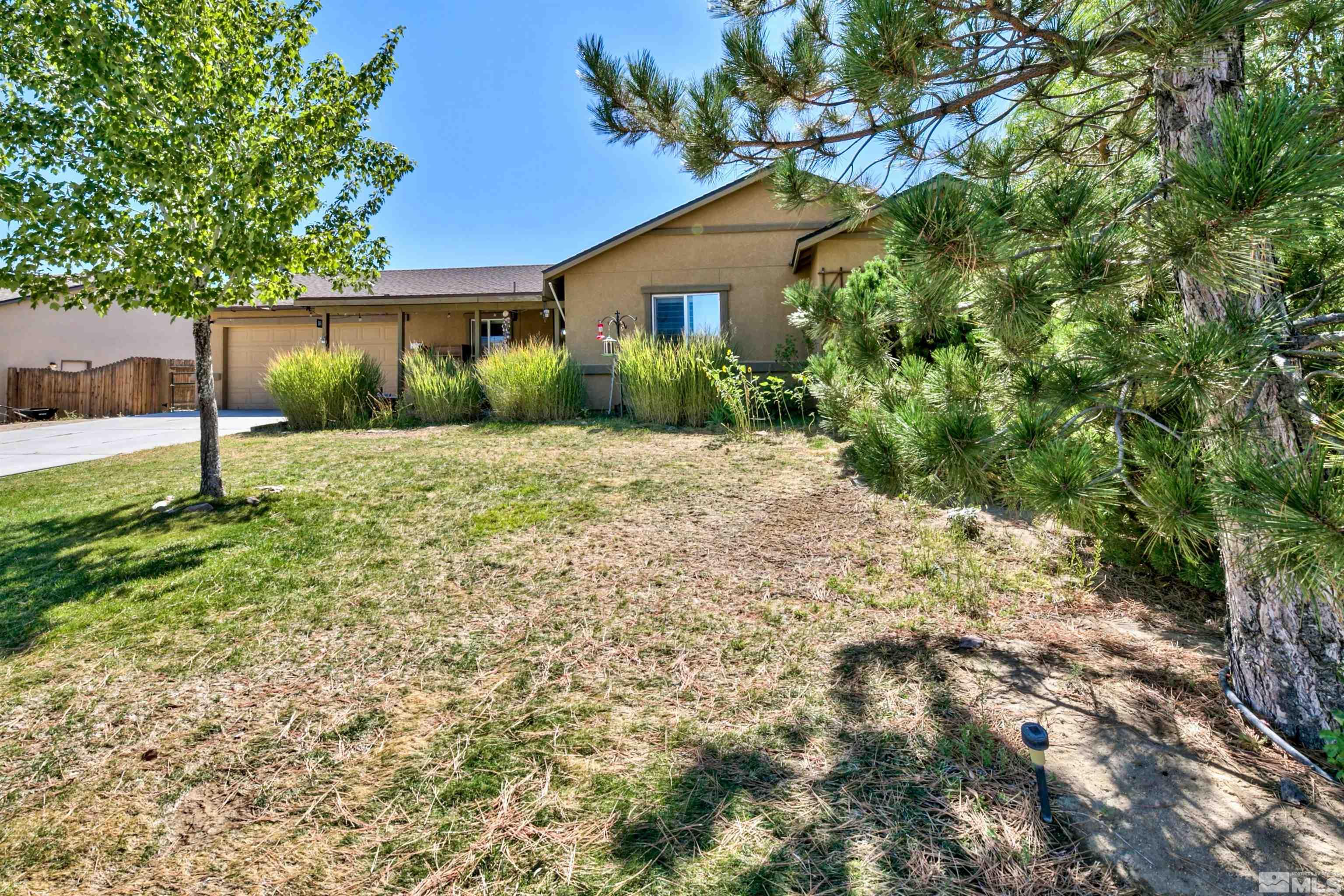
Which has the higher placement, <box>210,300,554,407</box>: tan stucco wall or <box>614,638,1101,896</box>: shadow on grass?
<box>210,300,554,407</box>: tan stucco wall

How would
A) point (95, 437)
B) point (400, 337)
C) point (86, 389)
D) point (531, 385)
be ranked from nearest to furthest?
point (531, 385), point (95, 437), point (86, 389), point (400, 337)

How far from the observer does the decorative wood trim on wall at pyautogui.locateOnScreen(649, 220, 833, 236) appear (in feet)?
34.2

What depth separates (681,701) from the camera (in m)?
2.16

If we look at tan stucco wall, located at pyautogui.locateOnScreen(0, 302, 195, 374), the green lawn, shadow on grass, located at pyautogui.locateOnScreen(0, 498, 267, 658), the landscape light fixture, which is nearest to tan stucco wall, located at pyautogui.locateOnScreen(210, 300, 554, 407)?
tan stucco wall, located at pyautogui.locateOnScreen(0, 302, 195, 374)

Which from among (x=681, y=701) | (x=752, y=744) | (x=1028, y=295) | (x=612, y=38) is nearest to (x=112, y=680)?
(x=681, y=701)

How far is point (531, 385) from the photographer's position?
8.82 m

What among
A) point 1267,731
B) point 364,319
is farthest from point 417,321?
point 1267,731

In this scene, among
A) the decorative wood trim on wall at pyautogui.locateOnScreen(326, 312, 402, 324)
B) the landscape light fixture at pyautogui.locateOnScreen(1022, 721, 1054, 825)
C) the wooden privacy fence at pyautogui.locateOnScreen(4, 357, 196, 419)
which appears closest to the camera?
the landscape light fixture at pyautogui.locateOnScreen(1022, 721, 1054, 825)

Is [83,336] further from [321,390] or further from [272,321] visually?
[321,390]

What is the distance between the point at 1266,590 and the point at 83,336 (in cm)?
2189

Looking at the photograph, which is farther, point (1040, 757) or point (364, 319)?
point (364, 319)

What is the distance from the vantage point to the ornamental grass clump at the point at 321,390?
30.7 feet

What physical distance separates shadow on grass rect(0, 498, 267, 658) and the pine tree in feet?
11.9

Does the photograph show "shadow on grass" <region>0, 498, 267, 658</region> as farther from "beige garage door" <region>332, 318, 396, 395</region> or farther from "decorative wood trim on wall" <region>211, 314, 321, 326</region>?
"decorative wood trim on wall" <region>211, 314, 321, 326</region>
